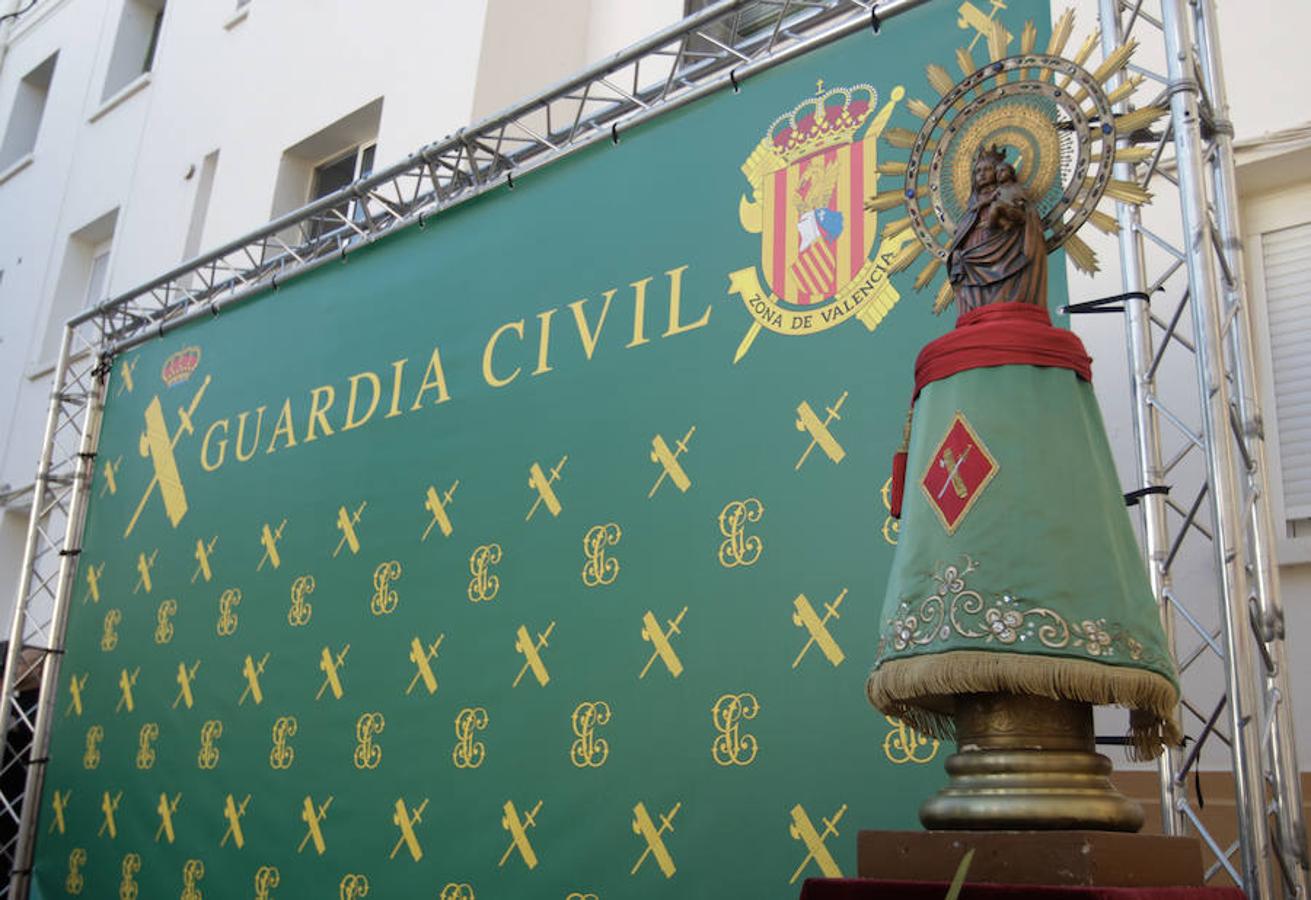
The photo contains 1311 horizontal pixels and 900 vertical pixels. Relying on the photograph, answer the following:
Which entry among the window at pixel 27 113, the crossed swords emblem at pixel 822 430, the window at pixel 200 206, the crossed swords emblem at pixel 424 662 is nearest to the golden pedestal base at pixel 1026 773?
the crossed swords emblem at pixel 822 430

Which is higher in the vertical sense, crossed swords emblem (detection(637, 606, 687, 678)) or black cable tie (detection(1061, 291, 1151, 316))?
black cable tie (detection(1061, 291, 1151, 316))

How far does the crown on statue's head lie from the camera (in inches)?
189

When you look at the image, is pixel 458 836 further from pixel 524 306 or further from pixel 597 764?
pixel 524 306

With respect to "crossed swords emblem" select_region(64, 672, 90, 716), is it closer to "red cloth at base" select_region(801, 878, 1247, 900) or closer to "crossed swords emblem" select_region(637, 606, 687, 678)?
"crossed swords emblem" select_region(637, 606, 687, 678)

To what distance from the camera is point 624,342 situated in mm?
5297

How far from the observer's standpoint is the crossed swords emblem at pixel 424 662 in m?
5.50

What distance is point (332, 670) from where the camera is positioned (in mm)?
5945

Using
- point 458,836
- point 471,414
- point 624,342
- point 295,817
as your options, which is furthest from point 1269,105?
point 295,817

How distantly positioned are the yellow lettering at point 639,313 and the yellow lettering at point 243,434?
2.56m

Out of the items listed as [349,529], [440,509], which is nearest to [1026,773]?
[440,509]

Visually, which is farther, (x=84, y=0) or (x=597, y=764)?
(x=84, y=0)

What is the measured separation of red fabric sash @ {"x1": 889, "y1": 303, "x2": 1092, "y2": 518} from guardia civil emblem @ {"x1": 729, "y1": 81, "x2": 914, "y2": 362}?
1.86 m

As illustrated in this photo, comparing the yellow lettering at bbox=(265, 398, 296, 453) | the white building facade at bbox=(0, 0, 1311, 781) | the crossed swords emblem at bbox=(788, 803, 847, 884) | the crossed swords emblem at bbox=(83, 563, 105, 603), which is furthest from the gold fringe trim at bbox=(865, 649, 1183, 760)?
the crossed swords emblem at bbox=(83, 563, 105, 603)

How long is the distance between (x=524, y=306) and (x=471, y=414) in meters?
0.51
